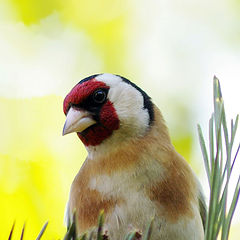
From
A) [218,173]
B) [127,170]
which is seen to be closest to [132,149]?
[127,170]

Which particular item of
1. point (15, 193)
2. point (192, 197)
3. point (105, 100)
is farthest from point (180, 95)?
point (192, 197)

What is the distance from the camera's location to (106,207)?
167cm

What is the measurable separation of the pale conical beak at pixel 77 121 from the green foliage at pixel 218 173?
0.83m

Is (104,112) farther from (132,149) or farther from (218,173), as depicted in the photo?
(218,173)

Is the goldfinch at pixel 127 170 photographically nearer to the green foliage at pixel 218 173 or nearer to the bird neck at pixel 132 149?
the bird neck at pixel 132 149

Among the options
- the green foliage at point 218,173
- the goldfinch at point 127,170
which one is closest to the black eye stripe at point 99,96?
the goldfinch at point 127,170

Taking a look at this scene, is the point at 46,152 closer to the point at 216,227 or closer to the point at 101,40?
the point at 101,40

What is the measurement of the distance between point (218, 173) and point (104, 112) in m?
0.99

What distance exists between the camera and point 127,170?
5.78ft

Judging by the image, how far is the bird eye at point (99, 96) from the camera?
1.93m

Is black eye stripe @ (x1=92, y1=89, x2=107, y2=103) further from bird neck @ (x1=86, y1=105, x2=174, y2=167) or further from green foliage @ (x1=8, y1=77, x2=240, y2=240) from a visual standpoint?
green foliage @ (x1=8, y1=77, x2=240, y2=240)

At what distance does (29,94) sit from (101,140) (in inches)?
62.5

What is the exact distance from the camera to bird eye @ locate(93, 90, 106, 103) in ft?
6.32

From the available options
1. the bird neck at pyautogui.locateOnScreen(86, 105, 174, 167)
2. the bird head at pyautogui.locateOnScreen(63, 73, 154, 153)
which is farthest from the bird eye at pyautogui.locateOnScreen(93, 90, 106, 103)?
the bird neck at pyautogui.locateOnScreen(86, 105, 174, 167)
